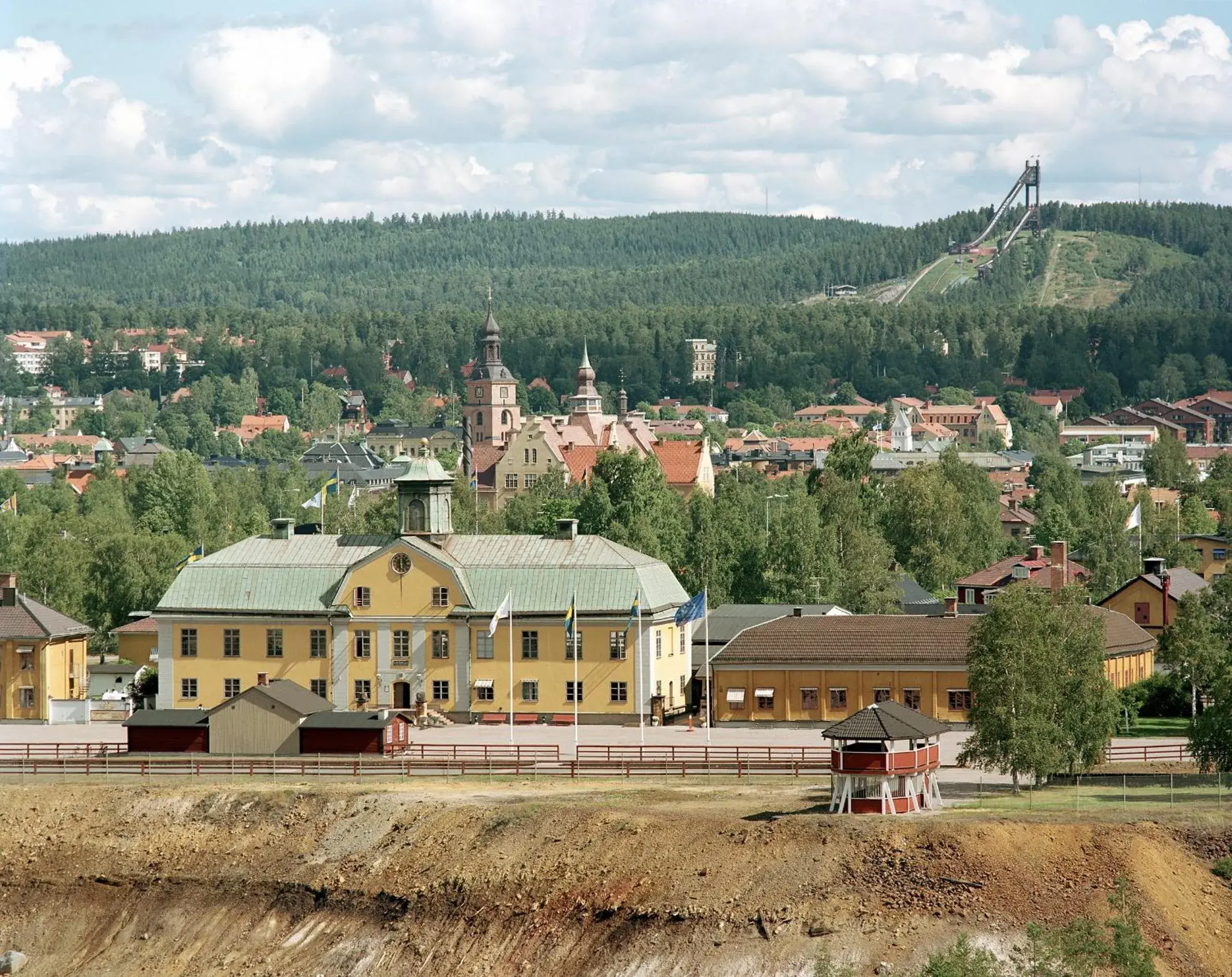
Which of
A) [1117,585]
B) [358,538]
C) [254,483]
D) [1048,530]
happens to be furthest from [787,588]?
[254,483]

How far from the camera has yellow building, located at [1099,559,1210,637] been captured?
9925 centimetres

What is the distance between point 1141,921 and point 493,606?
109ft

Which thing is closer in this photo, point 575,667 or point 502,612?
point 502,612

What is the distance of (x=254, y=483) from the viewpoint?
18700 centimetres

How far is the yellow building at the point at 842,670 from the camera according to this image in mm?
80188

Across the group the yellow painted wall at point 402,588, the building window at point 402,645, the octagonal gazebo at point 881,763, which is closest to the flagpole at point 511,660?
the yellow painted wall at point 402,588

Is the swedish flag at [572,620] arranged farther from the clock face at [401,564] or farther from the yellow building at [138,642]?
the yellow building at [138,642]

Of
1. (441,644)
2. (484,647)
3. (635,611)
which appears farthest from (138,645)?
(635,611)

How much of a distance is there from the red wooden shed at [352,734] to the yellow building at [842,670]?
1274cm

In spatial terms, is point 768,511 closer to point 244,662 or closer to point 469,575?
point 469,575

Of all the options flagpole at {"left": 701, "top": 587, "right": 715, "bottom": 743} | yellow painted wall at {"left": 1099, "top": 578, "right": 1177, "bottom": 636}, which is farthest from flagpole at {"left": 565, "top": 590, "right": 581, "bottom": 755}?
yellow painted wall at {"left": 1099, "top": 578, "right": 1177, "bottom": 636}

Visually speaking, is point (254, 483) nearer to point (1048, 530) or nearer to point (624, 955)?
point (1048, 530)

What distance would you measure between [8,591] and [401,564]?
15937mm

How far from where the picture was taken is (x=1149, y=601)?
100312 mm
